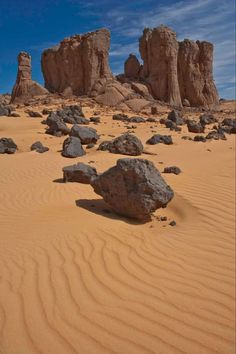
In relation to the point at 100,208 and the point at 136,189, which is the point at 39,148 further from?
the point at 136,189

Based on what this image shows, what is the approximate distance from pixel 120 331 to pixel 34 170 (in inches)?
283

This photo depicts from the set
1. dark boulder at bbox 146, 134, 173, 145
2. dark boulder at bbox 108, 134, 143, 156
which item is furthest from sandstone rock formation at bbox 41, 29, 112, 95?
dark boulder at bbox 108, 134, 143, 156

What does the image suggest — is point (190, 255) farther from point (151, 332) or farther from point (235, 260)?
point (151, 332)

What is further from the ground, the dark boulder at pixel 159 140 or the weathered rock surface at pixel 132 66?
the weathered rock surface at pixel 132 66

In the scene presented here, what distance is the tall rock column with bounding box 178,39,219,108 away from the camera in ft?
112

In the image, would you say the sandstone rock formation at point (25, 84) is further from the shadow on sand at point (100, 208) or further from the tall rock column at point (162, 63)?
the shadow on sand at point (100, 208)

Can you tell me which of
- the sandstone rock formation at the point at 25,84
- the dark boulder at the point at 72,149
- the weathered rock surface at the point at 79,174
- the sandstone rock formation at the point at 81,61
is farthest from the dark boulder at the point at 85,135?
the sandstone rock formation at the point at 25,84

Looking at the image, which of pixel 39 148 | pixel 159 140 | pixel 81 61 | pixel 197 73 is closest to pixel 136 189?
pixel 39 148

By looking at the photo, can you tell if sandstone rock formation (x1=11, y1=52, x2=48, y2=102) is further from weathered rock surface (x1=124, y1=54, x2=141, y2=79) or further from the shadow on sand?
the shadow on sand

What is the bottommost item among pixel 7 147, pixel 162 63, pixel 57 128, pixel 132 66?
pixel 7 147

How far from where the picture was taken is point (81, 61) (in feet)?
96.6

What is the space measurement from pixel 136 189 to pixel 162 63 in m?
28.9

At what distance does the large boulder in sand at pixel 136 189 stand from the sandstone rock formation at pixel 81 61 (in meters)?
24.6

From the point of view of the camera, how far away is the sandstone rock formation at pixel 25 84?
97.5 feet
